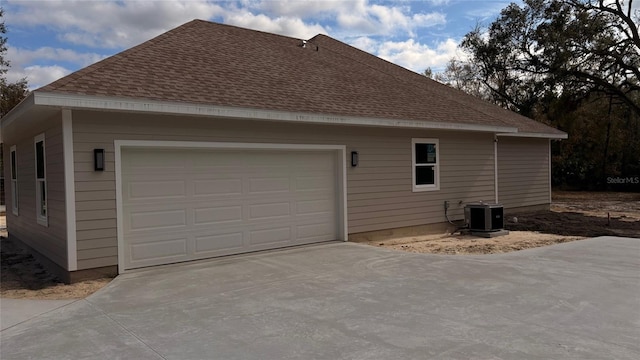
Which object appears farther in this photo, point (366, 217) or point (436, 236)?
point (436, 236)

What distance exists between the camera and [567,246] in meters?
9.46

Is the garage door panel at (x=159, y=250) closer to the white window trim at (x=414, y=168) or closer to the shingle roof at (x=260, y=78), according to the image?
the shingle roof at (x=260, y=78)

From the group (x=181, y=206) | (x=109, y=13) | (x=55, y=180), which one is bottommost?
(x=181, y=206)

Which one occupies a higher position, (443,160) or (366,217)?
(443,160)

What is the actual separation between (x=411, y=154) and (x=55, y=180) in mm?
7614

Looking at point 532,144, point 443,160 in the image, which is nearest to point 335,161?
point 443,160

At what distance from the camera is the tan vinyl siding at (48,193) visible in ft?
23.2

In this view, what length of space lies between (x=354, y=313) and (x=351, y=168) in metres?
5.38

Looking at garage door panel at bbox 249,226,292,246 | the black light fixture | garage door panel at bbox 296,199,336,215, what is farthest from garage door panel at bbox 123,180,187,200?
garage door panel at bbox 296,199,336,215

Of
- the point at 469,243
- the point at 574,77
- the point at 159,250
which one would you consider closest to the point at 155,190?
the point at 159,250

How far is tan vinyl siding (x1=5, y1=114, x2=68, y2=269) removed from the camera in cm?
707

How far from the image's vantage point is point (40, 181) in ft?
28.6

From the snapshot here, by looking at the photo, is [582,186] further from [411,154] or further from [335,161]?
[335,161]

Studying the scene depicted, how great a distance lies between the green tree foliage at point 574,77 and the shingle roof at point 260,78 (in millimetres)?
11521
